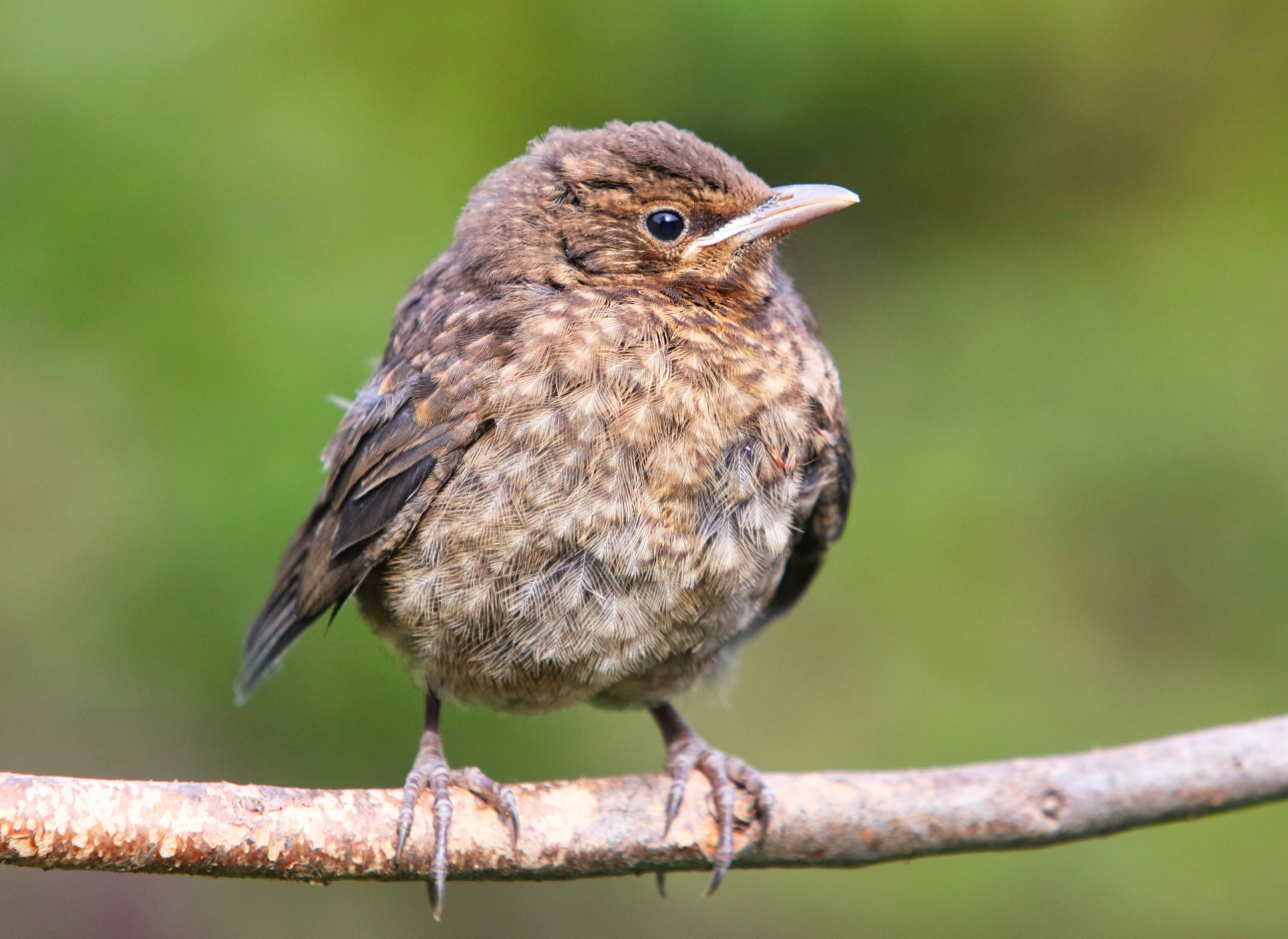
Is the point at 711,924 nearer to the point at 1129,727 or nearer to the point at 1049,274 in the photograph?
the point at 1129,727

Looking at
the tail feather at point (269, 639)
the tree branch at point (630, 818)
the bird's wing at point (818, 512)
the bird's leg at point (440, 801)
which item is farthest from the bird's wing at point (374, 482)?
the bird's wing at point (818, 512)

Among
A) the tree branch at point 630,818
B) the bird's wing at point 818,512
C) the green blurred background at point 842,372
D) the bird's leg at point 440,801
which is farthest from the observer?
the green blurred background at point 842,372

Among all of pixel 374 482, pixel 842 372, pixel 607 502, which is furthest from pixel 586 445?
pixel 842 372

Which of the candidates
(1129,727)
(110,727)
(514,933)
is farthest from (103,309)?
(1129,727)

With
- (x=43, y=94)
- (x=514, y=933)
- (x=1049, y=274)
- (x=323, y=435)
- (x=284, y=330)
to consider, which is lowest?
(x=514, y=933)

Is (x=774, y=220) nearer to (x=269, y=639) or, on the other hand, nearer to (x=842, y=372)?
(x=269, y=639)

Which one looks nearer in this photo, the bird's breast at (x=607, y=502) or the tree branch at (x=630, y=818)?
the tree branch at (x=630, y=818)

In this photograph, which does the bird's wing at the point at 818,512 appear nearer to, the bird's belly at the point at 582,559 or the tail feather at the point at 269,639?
the bird's belly at the point at 582,559
